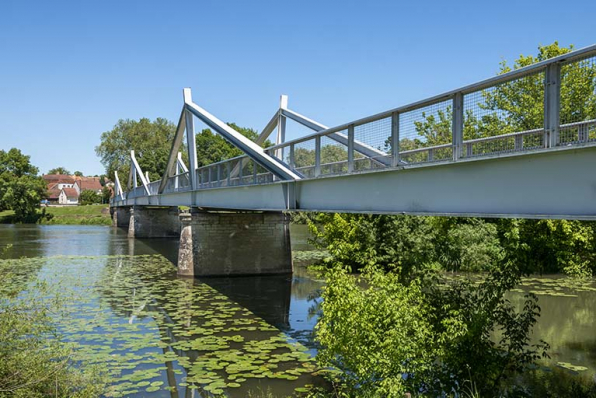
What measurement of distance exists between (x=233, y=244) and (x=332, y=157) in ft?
42.4

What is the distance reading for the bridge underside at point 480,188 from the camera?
5469mm

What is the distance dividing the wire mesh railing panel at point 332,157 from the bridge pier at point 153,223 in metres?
40.0

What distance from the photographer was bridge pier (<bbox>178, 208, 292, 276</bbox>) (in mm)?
22516

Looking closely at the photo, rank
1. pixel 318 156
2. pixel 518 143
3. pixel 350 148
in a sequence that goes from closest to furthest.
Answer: pixel 518 143, pixel 350 148, pixel 318 156

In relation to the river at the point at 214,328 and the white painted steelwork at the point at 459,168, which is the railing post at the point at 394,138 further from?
the river at the point at 214,328

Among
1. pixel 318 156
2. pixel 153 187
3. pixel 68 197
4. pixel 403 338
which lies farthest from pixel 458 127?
pixel 68 197

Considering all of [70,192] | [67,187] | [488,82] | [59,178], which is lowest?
[488,82]

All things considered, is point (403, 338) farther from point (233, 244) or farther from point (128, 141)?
point (128, 141)

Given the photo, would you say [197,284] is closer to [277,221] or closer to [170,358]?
[277,221]

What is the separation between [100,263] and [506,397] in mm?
22645

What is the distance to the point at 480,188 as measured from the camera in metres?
6.67

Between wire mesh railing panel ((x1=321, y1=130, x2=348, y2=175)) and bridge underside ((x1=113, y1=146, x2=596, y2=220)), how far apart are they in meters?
0.20

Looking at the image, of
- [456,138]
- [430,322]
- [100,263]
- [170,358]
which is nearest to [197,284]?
[100,263]

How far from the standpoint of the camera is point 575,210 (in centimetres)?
542
